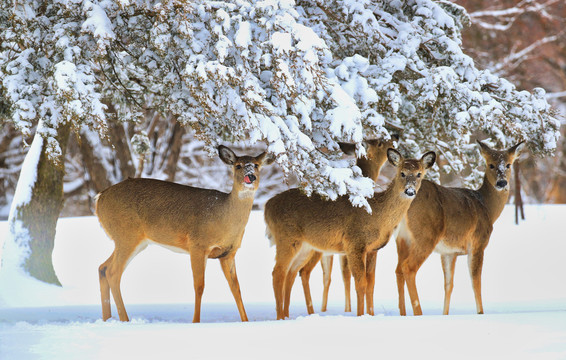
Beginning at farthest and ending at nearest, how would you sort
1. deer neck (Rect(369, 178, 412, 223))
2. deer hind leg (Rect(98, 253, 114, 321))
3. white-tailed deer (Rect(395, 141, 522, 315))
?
white-tailed deer (Rect(395, 141, 522, 315)) → deer hind leg (Rect(98, 253, 114, 321)) → deer neck (Rect(369, 178, 412, 223))

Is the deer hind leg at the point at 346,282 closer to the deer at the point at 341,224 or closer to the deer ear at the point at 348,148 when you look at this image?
the deer at the point at 341,224

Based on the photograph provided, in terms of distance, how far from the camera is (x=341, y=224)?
35.8 ft

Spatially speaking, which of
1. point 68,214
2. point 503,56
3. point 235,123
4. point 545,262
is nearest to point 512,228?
point 545,262

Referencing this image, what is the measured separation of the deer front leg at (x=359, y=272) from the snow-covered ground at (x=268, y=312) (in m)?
1.07

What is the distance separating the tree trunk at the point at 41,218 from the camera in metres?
14.2

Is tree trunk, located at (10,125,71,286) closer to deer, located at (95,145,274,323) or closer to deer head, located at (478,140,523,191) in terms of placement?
deer, located at (95,145,274,323)

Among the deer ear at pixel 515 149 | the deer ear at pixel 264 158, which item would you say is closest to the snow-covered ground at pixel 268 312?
the deer ear at pixel 264 158

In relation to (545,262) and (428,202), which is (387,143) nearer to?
(428,202)

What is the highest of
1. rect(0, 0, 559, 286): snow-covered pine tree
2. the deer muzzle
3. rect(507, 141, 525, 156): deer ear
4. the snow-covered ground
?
rect(0, 0, 559, 286): snow-covered pine tree

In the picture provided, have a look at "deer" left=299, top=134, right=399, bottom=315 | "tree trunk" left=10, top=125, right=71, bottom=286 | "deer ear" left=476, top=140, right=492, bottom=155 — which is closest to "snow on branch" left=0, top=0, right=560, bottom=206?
"deer ear" left=476, top=140, right=492, bottom=155

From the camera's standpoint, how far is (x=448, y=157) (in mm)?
14359

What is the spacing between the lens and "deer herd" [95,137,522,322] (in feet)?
34.9

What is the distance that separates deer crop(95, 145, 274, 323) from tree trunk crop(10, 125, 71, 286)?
11.0 feet

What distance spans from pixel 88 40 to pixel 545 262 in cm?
990
